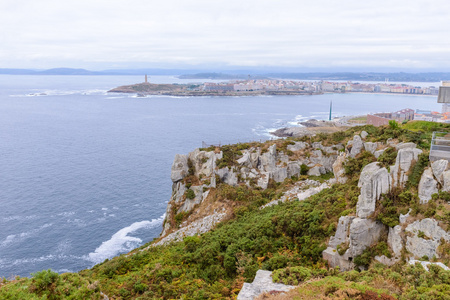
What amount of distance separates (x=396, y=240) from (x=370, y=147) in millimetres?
9628

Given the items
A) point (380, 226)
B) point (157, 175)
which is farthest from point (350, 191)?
point (157, 175)

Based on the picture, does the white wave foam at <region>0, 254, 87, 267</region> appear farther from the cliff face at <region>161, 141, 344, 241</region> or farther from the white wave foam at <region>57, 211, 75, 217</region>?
the cliff face at <region>161, 141, 344, 241</region>

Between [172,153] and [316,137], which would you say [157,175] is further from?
[316,137]

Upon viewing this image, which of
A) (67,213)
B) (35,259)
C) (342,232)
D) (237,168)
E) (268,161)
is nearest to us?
(342,232)

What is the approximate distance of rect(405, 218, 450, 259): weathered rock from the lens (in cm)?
1127

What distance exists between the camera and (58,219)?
35.1m

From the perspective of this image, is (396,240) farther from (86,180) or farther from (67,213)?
(86,180)

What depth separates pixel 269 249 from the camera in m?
15.2

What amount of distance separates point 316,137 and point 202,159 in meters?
11.3

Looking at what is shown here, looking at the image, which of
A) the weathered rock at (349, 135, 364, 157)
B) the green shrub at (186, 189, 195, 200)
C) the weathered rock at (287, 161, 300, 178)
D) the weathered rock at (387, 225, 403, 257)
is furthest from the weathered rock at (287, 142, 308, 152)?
the weathered rock at (387, 225, 403, 257)

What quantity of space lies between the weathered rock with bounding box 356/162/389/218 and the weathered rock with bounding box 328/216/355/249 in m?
0.53

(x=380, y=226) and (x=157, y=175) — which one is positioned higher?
(x=380, y=226)

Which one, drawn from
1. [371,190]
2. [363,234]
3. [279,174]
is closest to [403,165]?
[371,190]

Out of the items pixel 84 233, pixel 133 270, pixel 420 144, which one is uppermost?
pixel 420 144
